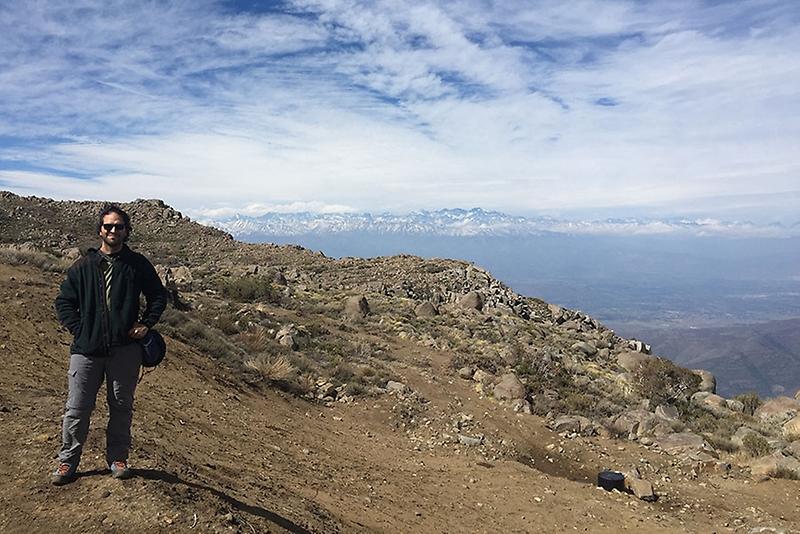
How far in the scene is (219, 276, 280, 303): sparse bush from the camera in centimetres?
2484

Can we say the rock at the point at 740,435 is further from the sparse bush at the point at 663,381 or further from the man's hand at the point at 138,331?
the man's hand at the point at 138,331

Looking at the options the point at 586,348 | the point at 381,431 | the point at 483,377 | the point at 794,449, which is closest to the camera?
the point at 381,431

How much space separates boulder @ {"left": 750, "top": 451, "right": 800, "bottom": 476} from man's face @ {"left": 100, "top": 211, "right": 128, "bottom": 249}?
13.5m

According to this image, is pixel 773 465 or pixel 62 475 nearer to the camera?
pixel 62 475

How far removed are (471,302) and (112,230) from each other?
79.9 ft

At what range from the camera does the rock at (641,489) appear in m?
10.6

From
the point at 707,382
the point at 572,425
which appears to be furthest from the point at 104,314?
the point at 707,382

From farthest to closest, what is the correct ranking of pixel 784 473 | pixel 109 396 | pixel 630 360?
1. pixel 630 360
2. pixel 784 473
3. pixel 109 396

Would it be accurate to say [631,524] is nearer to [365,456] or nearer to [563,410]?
[365,456]

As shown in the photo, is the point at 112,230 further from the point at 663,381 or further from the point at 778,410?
the point at 778,410

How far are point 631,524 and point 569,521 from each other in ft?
3.74

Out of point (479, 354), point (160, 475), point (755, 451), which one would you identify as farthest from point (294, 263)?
point (160, 475)

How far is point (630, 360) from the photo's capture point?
21.7 m

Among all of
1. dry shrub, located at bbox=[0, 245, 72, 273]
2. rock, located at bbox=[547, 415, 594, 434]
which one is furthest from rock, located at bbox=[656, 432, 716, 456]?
dry shrub, located at bbox=[0, 245, 72, 273]
